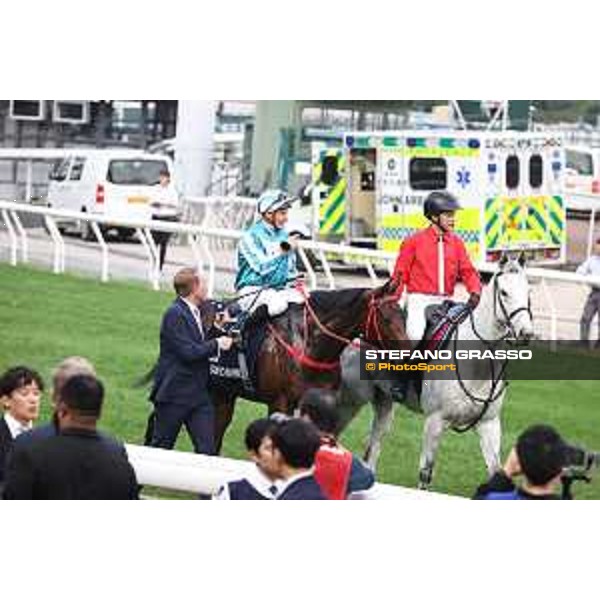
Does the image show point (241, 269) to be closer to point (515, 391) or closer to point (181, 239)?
point (515, 391)

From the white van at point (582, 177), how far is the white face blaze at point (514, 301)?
630cm

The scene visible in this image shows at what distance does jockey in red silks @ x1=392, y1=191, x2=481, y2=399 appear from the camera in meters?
10.6

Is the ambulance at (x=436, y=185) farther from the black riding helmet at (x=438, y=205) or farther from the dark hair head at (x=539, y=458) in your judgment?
the dark hair head at (x=539, y=458)

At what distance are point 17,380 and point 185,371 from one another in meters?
2.20

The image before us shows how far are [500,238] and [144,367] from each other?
3.39m

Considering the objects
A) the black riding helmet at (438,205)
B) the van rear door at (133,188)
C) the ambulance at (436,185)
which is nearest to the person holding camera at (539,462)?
the black riding helmet at (438,205)

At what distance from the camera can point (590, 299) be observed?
14180 millimetres

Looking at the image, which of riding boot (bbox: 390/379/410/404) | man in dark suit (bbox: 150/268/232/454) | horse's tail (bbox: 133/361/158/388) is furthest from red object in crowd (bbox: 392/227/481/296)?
horse's tail (bbox: 133/361/158/388)

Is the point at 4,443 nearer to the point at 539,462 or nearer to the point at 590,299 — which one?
the point at 539,462

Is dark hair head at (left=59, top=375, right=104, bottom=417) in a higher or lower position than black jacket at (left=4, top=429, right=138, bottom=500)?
higher

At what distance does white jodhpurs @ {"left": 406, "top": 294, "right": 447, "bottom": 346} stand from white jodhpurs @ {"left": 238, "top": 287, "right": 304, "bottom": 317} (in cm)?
59

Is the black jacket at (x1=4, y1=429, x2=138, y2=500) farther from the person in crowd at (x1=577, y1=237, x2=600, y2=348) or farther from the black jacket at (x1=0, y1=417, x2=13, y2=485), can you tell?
the person in crowd at (x1=577, y1=237, x2=600, y2=348)

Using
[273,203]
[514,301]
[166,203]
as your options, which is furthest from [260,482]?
[166,203]

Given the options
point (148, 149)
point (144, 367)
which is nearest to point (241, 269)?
point (144, 367)
